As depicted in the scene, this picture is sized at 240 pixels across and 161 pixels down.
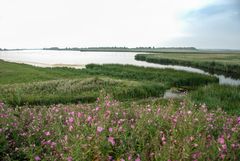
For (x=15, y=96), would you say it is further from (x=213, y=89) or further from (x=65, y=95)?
(x=213, y=89)

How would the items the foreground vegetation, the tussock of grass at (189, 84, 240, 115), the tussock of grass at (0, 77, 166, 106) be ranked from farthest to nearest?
the tussock of grass at (0, 77, 166, 106) → the tussock of grass at (189, 84, 240, 115) → the foreground vegetation

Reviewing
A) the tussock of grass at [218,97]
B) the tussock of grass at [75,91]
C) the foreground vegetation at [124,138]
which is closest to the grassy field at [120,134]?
the foreground vegetation at [124,138]

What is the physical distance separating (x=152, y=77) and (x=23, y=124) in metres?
23.1

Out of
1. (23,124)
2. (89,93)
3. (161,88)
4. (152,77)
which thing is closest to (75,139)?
(23,124)

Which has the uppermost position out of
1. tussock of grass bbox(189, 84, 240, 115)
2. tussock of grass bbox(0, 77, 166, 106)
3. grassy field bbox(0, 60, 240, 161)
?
grassy field bbox(0, 60, 240, 161)

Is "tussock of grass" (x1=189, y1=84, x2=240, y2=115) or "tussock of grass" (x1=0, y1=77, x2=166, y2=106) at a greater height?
"tussock of grass" (x1=189, y1=84, x2=240, y2=115)

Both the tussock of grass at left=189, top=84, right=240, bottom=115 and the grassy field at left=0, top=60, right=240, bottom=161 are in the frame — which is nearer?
the grassy field at left=0, top=60, right=240, bottom=161

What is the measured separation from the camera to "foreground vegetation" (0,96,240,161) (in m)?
4.14

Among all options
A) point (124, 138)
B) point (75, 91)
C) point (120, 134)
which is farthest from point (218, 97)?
point (124, 138)

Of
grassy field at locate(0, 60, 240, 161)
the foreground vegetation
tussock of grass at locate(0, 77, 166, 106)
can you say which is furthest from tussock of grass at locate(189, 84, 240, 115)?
the foreground vegetation

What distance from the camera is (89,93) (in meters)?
18.8

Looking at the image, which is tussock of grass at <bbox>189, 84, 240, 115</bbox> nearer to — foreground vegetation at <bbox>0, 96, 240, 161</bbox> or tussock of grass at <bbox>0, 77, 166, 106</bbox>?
tussock of grass at <bbox>0, 77, 166, 106</bbox>

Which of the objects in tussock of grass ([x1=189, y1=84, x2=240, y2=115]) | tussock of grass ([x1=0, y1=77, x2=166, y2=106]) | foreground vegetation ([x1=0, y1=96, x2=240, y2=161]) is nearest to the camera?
foreground vegetation ([x1=0, y1=96, x2=240, y2=161])

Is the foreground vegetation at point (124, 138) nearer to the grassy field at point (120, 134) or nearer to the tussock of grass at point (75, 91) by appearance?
the grassy field at point (120, 134)
